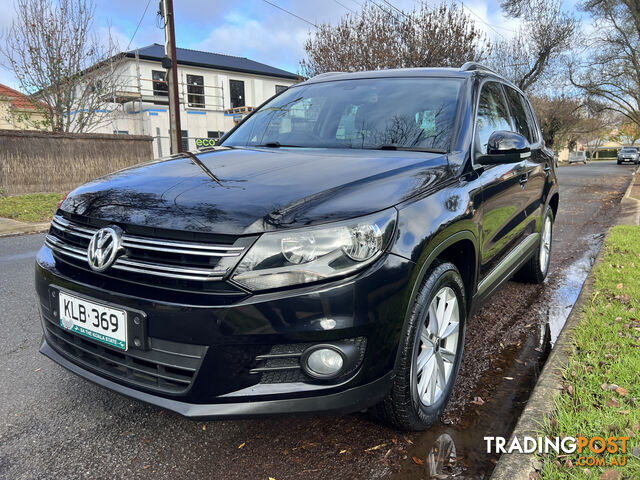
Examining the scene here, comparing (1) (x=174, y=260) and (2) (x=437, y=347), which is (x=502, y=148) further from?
(1) (x=174, y=260)

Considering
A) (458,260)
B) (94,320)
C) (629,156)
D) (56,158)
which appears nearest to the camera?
(94,320)

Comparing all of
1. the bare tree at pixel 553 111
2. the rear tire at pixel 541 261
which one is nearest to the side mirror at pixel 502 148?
the rear tire at pixel 541 261

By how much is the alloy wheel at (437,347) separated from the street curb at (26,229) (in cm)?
836

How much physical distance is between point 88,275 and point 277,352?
0.90 m

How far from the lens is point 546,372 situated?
278cm

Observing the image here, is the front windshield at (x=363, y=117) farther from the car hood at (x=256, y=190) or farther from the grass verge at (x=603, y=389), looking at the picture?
the grass verge at (x=603, y=389)

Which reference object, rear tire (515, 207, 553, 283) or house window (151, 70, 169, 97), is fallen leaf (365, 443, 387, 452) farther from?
house window (151, 70, 169, 97)

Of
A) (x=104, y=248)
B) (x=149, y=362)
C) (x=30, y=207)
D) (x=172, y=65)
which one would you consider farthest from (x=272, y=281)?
(x=172, y=65)

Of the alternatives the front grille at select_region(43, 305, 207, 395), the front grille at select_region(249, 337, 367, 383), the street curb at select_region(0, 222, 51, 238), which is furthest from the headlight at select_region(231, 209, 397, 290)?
the street curb at select_region(0, 222, 51, 238)

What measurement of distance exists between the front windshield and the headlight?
1.13 metres

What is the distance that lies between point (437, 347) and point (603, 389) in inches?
37.0

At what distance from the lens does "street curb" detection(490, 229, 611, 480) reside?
197 centimetres

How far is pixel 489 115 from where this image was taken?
3.32 m

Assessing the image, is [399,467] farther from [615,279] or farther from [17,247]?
[17,247]
